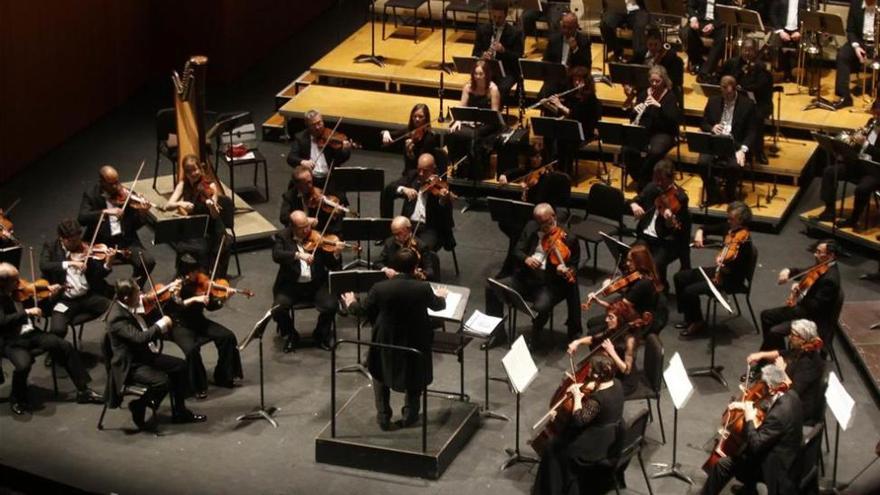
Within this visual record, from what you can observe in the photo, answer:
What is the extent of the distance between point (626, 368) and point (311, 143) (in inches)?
168

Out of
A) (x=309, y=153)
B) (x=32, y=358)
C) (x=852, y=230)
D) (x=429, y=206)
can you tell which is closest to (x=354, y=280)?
(x=429, y=206)

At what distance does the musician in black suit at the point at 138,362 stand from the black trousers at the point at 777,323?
407 centimetres

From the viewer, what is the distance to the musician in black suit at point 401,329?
10.2 m

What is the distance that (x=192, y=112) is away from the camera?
44.8ft

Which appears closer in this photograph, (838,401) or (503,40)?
(838,401)

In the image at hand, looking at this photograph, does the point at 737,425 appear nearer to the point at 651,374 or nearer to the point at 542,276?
the point at 651,374

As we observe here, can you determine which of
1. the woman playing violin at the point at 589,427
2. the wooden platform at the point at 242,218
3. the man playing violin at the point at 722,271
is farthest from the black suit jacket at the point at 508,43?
the woman playing violin at the point at 589,427

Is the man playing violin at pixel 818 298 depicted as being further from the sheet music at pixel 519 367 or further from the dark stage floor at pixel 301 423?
the sheet music at pixel 519 367

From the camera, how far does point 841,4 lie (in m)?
16.8

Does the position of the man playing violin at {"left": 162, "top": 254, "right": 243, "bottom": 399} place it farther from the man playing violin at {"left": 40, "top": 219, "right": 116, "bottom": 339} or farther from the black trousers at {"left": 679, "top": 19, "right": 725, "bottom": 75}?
the black trousers at {"left": 679, "top": 19, "right": 725, "bottom": 75}

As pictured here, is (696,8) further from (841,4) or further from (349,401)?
(349,401)

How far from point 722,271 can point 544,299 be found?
1.32 meters

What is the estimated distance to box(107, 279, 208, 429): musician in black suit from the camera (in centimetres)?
1045

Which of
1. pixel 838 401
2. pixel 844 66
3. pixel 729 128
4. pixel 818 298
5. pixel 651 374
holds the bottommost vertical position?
pixel 651 374
